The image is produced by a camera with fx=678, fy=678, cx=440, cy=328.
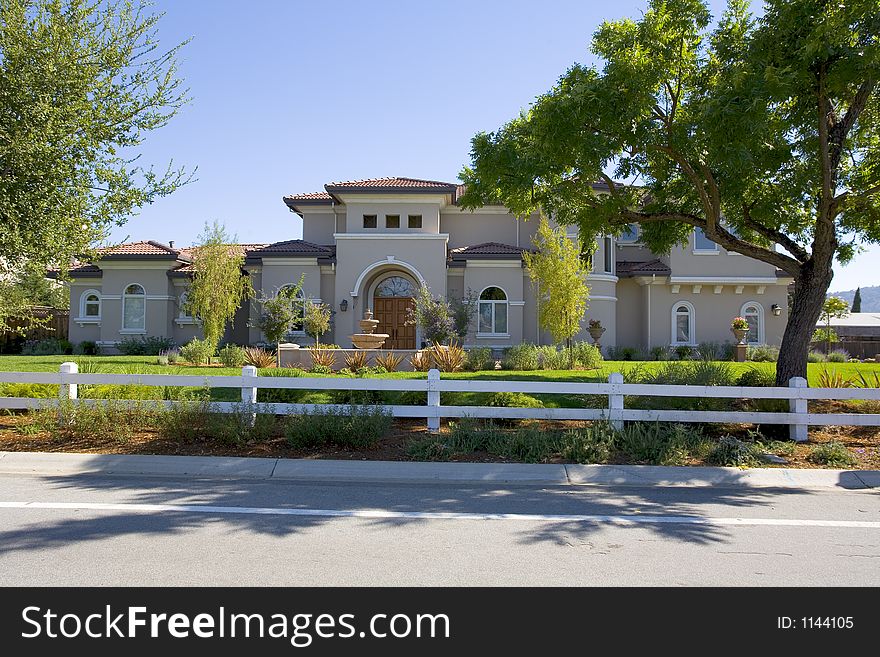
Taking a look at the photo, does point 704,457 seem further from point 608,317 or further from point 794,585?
point 608,317

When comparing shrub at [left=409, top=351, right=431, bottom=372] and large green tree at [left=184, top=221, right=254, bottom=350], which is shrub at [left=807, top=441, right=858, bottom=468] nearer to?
shrub at [left=409, top=351, right=431, bottom=372]

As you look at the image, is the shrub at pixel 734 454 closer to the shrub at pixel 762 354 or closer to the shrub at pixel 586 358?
the shrub at pixel 586 358

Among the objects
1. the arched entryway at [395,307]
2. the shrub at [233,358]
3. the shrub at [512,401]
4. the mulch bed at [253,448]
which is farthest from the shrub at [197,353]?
the shrub at [512,401]

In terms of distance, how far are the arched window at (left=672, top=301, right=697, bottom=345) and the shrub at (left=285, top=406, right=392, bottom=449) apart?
20.5 m

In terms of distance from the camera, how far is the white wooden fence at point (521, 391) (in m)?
10.1

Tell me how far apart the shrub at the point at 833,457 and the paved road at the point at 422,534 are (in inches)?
43.4

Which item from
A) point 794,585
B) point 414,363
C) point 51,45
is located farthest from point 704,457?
point 51,45

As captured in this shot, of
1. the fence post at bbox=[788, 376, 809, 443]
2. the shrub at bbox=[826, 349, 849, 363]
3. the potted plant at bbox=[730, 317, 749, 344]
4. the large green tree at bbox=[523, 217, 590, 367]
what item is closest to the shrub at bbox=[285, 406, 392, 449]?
the fence post at bbox=[788, 376, 809, 443]

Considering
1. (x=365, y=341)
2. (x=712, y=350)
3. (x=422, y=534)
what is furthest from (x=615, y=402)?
(x=712, y=350)

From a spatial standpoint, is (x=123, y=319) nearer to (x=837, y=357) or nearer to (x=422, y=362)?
(x=422, y=362)

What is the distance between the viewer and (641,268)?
27562mm

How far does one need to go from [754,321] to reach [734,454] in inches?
803

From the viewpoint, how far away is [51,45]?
1066 cm

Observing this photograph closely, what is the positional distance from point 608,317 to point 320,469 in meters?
19.8
